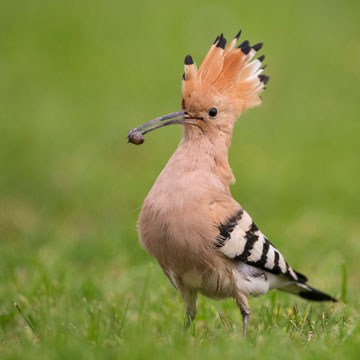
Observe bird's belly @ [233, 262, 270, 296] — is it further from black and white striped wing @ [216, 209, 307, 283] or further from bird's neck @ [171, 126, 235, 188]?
bird's neck @ [171, 126, 235, 188]

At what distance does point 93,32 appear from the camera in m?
9.71

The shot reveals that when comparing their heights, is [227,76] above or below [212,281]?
above

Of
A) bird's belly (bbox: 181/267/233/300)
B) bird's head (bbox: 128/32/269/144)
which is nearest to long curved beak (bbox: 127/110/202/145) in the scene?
bird's head (bbox: 128/32/269/144)

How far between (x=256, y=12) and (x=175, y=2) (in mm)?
1312

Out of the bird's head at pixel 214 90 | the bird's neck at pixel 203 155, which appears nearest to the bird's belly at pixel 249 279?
the bird's neck at pixel 203 155

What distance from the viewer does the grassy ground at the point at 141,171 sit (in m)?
3.10

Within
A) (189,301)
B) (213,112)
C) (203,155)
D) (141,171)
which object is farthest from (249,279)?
(141,171)

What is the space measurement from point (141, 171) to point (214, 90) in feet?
12.6

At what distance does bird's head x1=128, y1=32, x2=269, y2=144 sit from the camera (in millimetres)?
3293

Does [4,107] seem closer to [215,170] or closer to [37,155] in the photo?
[37,155]

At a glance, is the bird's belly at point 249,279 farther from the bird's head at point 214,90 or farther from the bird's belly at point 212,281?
the bird's head at point 214,90

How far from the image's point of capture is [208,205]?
10.1 feet

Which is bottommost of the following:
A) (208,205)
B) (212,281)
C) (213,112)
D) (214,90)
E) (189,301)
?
(189,301)

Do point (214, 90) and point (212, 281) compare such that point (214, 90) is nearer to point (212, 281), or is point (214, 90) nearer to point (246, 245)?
point (246, 245)
